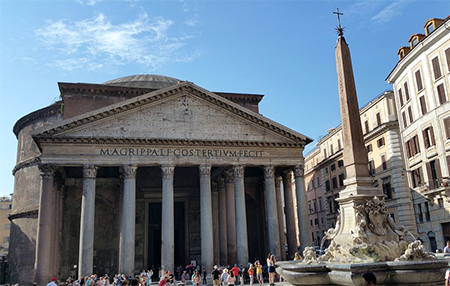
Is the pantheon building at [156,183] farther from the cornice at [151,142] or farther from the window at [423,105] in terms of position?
the window at [423,105]

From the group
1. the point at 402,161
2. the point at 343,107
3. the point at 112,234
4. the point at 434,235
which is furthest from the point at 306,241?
the point at 343,107

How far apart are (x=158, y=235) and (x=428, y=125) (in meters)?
17.7

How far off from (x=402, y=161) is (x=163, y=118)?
629 inches

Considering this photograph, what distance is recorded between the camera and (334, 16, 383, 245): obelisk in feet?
22.6

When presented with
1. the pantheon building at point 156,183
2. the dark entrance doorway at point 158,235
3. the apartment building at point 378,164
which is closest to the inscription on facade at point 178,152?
the pantheon building at point 156,183

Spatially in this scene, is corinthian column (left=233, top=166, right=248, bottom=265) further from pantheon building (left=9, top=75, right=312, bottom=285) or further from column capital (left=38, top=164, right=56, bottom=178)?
column capital (left=38, top=164, right=56, bottom=178)

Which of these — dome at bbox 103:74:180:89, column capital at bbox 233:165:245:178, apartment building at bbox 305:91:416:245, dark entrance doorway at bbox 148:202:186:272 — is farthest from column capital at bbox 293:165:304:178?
dome at bbox 103:74:180:89

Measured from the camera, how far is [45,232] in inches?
732

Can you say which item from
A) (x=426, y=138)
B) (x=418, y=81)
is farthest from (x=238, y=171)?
(x=418, y=81)

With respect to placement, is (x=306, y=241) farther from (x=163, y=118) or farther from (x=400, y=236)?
(x=400, y=236)

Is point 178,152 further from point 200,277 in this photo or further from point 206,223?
point 200,277

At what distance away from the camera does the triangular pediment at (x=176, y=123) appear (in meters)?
19.8

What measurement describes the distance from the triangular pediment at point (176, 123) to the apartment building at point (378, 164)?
24.3ft

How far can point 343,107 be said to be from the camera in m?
7.78
